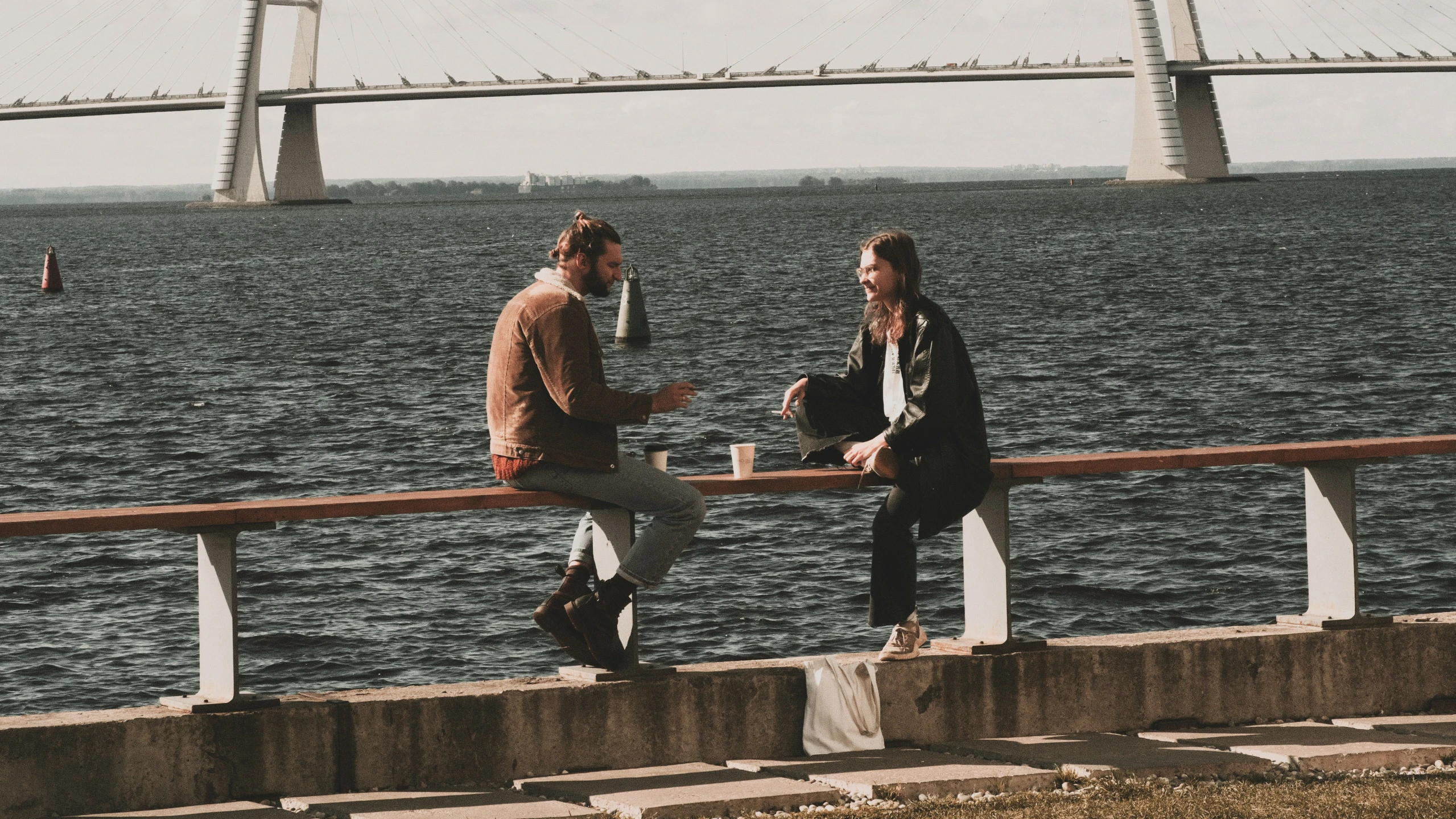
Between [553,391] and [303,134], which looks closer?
[553,391]

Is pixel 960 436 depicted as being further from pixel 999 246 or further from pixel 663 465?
pixel 999 246

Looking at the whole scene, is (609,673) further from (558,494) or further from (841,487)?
(841,487)

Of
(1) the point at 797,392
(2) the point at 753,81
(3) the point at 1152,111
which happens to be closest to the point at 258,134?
(2) the point at 753,81

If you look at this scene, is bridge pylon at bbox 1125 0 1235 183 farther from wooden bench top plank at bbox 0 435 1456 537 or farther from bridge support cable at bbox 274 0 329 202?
wooden bench top plank at bbox 0 435 1456 537

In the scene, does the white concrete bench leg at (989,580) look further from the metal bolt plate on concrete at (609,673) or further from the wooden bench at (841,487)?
the metal bolt plate on concrete at (609,673)

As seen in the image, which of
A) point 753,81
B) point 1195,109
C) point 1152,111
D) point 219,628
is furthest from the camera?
point 1195,109

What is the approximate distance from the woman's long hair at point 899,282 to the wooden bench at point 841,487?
0.41m

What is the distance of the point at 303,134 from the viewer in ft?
382

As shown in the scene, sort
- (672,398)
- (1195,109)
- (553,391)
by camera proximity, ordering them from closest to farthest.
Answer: (553,391), (672,398), (1195,109)

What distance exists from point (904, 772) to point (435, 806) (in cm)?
108

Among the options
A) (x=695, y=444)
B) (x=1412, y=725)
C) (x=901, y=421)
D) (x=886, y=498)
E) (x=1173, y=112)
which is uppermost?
(x=1173, y=112)

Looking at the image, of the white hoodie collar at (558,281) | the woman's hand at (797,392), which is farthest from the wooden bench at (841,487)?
the white hoodie collar at (558,281)

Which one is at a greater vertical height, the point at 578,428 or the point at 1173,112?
the point at 1173,112

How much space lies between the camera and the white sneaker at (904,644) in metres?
4.66
